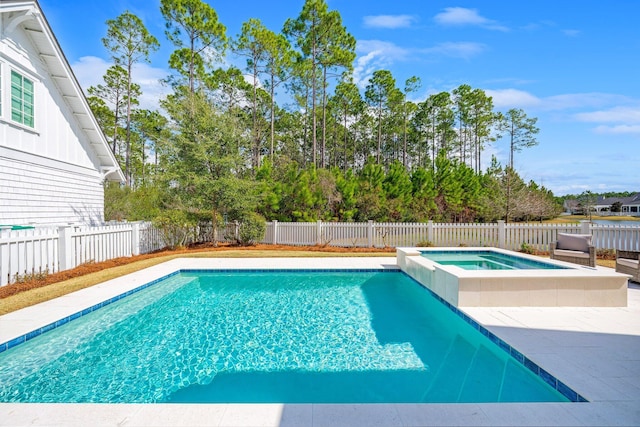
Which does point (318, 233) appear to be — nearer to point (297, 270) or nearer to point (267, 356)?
point (297, 270)

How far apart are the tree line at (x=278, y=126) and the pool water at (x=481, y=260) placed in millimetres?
5918

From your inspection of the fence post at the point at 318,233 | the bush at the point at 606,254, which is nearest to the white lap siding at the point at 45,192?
the fence post at the point at 318,233

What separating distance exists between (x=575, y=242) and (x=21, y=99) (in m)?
14.6

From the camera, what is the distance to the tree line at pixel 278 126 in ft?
40.7

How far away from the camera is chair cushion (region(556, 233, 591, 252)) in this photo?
797cm

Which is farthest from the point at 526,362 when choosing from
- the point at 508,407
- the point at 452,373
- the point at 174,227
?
the point at 174,227

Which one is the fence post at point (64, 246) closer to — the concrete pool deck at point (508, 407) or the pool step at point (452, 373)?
the concrete pool deck at point (508, 407)

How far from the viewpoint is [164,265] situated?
8.53 meters

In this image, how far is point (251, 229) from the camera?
12570 mm

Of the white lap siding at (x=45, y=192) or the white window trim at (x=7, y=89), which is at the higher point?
the white window trim at (x=7, y=89)

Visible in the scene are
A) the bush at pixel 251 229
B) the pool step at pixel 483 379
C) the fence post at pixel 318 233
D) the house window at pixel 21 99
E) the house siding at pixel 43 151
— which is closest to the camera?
the pool step at pixel 483 379

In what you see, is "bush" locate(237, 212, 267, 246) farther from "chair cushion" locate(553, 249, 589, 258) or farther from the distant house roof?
the distant house roof

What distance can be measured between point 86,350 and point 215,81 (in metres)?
20.1

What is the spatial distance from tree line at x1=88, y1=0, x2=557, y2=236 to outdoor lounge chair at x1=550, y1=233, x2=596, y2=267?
739cm
